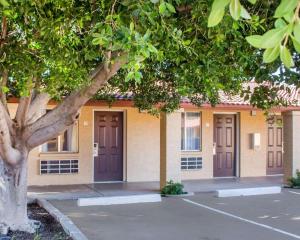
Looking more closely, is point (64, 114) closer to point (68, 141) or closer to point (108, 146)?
point (68, 141)

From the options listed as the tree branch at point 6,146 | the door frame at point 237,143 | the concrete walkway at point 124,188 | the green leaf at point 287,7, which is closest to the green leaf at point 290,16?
the green leaf at point 287,7

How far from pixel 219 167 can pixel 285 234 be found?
27.4 feet

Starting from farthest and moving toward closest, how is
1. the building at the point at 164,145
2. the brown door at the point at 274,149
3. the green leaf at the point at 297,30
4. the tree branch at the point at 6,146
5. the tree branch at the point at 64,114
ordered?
the brown door at the point at 274,149, the building at the point at 164,145, the tree branch at the point at 6,146, the tree branch at the point at 64,114, the green leaf at the point at 297,30

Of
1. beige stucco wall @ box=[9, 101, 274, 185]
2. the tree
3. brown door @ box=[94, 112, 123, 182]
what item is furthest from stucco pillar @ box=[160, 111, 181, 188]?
the tree

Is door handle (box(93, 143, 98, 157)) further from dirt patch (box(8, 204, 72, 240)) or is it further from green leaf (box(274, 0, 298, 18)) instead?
green leaf (box(274, 0, 298, 18))

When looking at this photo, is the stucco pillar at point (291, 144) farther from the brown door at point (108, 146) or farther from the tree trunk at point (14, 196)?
the tree trunk at point (14, 196)

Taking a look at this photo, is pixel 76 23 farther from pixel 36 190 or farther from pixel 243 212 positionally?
pixel 36 190

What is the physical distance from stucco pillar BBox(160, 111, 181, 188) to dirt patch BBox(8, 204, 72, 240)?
4.32 metres

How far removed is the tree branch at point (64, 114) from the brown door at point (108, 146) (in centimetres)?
726

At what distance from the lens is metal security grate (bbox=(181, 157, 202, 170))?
15.7 metres

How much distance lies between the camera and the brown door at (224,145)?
53.8 ft

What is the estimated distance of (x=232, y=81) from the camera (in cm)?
745

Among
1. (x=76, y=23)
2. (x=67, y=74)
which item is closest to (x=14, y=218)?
(x=67, y=74)

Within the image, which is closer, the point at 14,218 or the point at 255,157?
the point at 14,218
